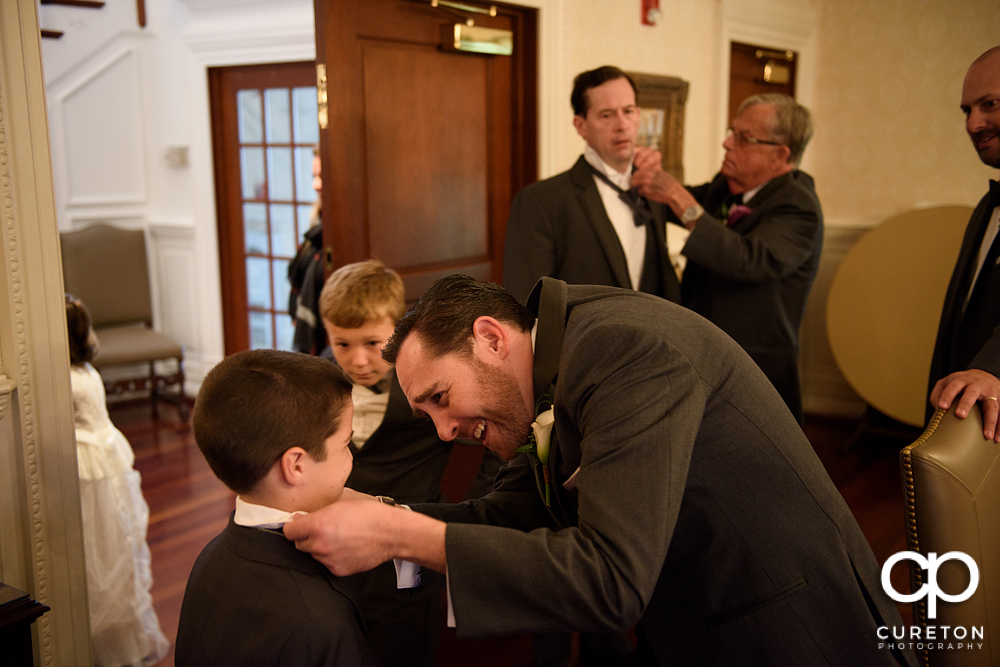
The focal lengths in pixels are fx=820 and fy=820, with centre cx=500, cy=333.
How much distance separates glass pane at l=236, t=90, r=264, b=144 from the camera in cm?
535

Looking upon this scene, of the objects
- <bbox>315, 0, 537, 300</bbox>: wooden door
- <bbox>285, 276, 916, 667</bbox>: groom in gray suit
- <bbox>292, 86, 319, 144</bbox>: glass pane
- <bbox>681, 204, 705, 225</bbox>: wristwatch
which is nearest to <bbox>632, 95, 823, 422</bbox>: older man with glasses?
<bbox>681, 204, 705, 225</bbox>: wristwatch

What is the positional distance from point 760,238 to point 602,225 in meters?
0.56

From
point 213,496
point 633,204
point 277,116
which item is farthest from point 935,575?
point 277,116

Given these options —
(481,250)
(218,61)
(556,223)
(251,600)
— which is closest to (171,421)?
(218,61)

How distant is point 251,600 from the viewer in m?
1.20

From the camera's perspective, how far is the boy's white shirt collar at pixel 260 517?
4.09ft

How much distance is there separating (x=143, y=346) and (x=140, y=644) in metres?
3.00

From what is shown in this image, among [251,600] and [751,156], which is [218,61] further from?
[251,600]

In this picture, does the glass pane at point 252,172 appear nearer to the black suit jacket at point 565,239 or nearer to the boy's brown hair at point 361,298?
the black suit jacket at point 565,239

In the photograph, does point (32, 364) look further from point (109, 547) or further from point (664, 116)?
point (664, 116)

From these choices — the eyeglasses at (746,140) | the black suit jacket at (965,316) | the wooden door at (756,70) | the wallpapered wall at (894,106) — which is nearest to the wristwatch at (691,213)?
the eyeglasses at (746,140)

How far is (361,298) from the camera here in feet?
6.96

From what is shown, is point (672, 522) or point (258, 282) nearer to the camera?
point (672, 522)

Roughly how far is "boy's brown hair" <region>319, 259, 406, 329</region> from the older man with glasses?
1.17 m
